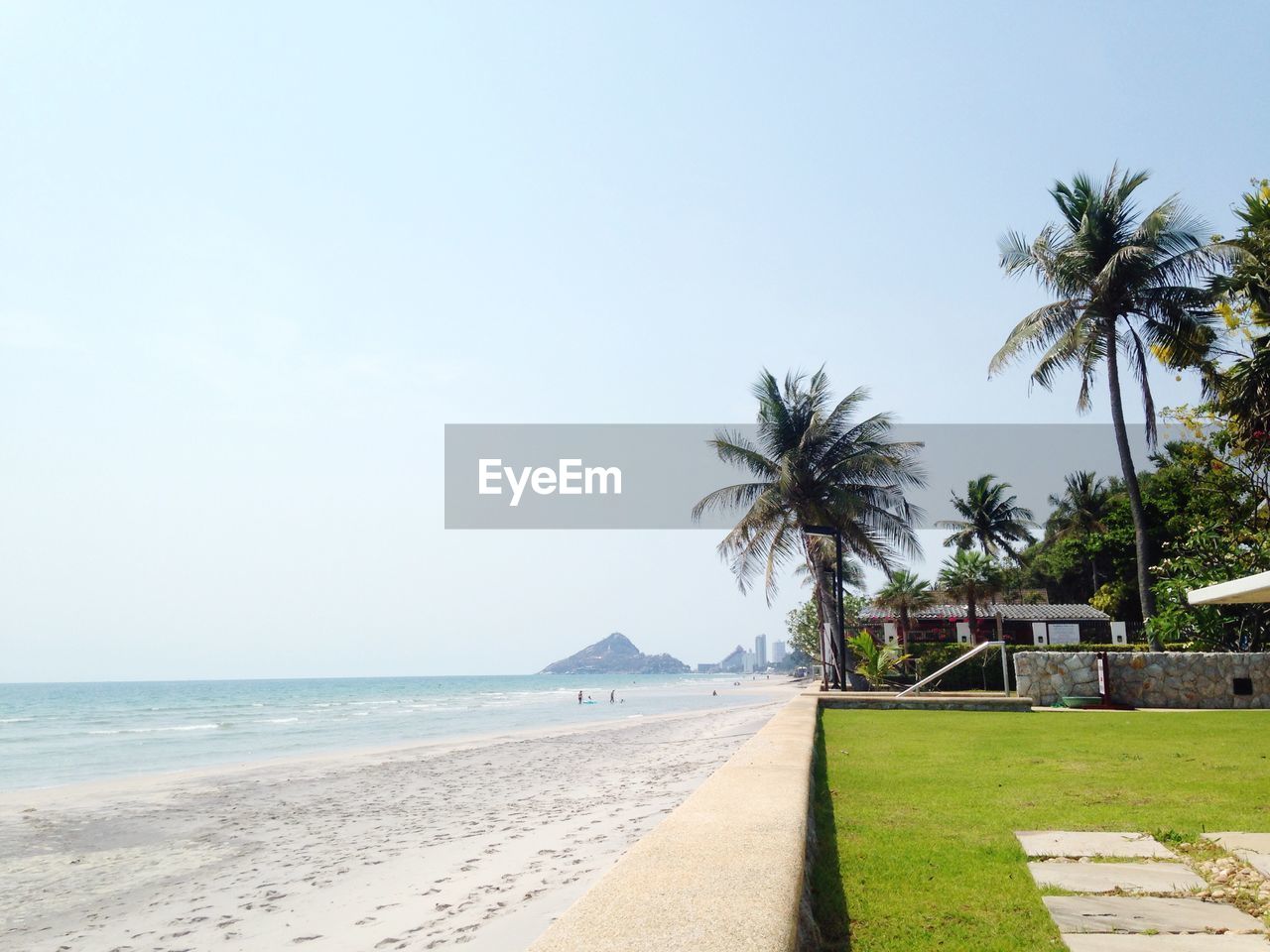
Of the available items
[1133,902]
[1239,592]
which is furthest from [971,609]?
[1133,902]

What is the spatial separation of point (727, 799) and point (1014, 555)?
159ft

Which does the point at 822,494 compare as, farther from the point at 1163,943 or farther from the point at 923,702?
the point at 1163,943

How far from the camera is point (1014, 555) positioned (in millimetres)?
48781

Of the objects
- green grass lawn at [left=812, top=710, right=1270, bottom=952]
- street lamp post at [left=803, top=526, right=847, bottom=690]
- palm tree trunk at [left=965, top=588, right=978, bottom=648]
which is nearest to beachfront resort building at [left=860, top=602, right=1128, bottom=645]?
palm tree trunk at [left=965, top=588, right=978, bottom=648]

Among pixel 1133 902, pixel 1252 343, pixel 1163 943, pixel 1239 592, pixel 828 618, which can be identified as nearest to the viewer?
pixel 1163 943

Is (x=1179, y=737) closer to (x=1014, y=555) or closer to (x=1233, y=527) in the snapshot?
(x=1233, y=527)

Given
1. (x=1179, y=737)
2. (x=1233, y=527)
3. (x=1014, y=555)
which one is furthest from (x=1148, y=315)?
(x=1014, y=555)

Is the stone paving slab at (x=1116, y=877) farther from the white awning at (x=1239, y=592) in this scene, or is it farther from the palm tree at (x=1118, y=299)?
the palm tree at (x=1118, y=299)

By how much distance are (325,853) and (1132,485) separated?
20.3 metres

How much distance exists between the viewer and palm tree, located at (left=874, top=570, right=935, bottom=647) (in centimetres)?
4206

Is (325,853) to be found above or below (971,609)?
below

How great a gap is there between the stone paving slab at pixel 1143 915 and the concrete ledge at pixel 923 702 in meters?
14.7

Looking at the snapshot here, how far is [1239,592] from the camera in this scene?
4.53 meters

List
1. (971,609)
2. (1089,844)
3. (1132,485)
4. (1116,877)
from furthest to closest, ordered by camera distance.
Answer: (971,609), (1132,485), (1089,844), (1116,877)
